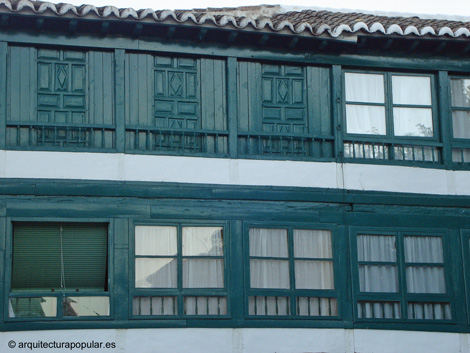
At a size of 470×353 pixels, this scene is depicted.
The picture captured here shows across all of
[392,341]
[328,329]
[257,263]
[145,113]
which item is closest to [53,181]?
[145,113]

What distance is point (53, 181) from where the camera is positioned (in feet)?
50.9

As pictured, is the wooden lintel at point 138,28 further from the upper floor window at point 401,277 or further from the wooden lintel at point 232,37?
the upper floor window at point 401,277

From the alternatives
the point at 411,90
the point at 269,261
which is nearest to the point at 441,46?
the point at 411,90

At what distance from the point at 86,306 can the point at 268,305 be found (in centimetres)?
283

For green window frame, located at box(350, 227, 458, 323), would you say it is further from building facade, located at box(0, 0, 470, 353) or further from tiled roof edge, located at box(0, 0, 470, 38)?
tiled roof edge, located at box(0, 0, 470, 38)

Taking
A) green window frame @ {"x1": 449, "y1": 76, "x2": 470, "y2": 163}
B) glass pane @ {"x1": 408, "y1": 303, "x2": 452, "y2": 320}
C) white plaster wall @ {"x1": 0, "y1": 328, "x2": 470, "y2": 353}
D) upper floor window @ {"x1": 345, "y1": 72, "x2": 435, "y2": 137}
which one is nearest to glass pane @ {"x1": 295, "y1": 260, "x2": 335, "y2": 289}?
white plaster wall @ {"x1": 0, "y1": 328, "x2": 470, "y2": 353}

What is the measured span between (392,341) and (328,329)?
1.06 metres

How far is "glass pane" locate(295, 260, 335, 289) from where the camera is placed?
53.6 feet

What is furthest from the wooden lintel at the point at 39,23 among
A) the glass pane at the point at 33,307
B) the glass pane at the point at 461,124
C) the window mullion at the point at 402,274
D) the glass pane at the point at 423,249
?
the glass pane at the point at 461,124

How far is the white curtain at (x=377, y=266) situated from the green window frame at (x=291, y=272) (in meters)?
0.45

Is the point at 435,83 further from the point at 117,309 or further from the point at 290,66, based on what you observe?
the point at 117,309

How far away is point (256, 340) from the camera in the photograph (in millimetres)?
15758

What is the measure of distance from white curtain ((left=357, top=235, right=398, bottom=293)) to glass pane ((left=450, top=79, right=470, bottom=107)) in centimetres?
284

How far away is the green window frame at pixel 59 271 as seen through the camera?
15.3 meters
